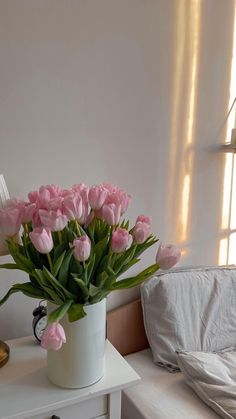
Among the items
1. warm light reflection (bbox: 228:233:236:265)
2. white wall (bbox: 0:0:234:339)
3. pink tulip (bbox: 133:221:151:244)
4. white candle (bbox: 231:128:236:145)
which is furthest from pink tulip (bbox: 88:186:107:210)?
warm light reflection (bbox: 228:233:236:265)

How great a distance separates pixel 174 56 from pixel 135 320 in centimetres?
107

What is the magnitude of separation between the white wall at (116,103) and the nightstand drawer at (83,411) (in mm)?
425

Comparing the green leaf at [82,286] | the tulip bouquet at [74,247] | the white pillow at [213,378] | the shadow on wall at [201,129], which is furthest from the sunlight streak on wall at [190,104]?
the green leaf at [82,286]

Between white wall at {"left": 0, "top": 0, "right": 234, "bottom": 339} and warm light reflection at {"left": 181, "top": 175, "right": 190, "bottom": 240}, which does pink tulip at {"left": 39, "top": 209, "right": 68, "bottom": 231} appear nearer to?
white wall at {"left": 0, "top": 0, "right": 234, "bottom": 339}

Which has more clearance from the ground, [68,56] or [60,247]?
[68,56]

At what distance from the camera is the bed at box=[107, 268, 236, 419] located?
44.9 inches

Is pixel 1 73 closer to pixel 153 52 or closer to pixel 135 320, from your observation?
pixel 153 52

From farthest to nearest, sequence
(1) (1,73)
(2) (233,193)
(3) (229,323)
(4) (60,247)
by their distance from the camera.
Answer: (2) (233,193) < (3) (229,323) < (1) (1,73) < (4) (60,247)

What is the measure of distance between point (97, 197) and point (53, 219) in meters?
0.13

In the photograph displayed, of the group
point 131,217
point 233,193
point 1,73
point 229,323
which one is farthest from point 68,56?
point 229,323

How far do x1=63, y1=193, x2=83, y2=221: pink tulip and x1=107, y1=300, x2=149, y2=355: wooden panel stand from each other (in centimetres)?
72

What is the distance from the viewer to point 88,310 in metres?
0.93

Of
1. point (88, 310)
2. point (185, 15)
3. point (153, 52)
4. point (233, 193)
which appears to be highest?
point (185, 15)

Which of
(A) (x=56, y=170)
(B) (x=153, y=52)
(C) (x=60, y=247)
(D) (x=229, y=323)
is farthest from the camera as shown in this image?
(D) (x=229, y=323)
